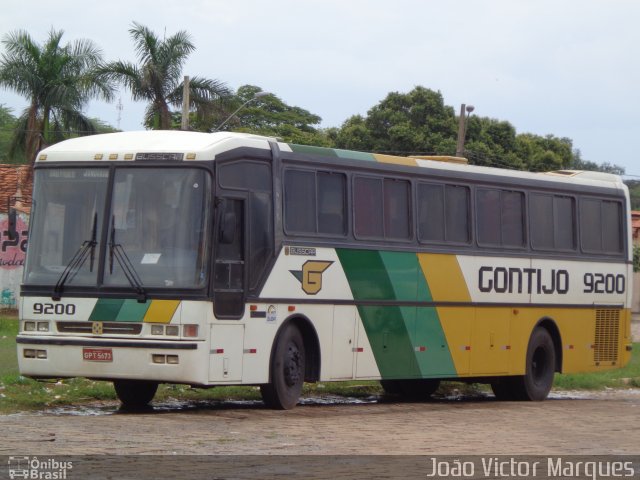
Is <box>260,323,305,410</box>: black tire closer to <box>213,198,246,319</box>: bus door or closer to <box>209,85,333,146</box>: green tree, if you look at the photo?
<box>213,198,246,319</box>: bus door

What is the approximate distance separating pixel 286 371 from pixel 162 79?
89.3 ft

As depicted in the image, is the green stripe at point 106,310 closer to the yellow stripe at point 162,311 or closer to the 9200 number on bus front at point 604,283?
the yellow stripe at point 162,311

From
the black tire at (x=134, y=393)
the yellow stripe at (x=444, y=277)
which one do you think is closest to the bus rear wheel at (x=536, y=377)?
the yellow stripe at (x=444, y=277)

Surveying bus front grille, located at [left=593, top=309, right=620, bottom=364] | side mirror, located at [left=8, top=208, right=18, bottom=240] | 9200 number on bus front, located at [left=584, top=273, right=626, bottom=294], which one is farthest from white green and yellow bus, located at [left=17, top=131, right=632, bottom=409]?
bus front grille, located at [left=593, top=309, right=620, bottom=364]

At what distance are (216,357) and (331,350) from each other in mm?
2309

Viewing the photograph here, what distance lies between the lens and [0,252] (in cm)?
4059

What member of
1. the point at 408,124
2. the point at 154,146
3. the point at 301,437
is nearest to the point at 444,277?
the point at 154,146

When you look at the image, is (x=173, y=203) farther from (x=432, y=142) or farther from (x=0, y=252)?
(x=432, y=142)

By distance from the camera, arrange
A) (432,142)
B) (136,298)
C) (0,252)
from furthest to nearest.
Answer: (432,142) → (0,252) → (136,298)

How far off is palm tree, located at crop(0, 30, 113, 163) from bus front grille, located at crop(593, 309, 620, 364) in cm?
2296

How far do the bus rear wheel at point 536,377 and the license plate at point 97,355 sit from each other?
7946mm

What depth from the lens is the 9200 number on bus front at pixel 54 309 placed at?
1463cm

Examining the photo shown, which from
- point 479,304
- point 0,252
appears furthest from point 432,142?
point 479,304

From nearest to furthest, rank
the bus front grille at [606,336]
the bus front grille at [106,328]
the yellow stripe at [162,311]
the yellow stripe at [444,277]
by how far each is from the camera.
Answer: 1. the yellow stripe at [162,311]
2. the bus front grille at [106,328]
3. the yellow stripe at [444,277]
4. the bus front grille at [606,336]
